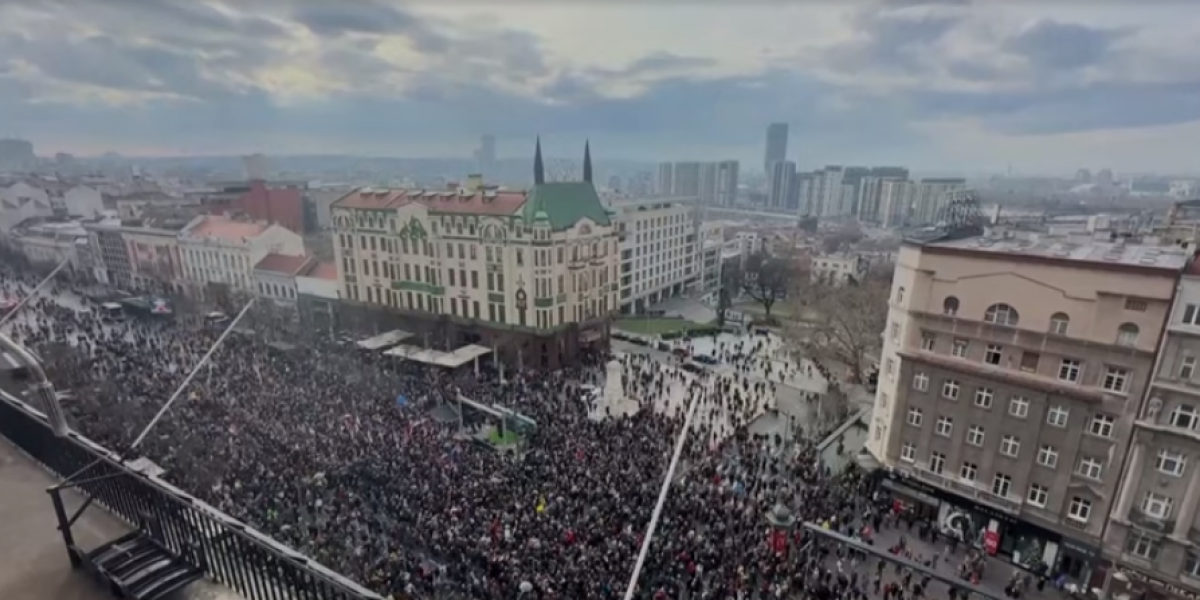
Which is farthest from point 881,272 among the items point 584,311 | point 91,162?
point 91,162

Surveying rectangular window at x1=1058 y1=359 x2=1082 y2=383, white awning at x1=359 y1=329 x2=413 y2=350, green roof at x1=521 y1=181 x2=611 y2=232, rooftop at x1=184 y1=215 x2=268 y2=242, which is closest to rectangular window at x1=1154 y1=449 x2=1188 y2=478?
rectangular window at x1=1058 y1=359 x2=1082 y2=383

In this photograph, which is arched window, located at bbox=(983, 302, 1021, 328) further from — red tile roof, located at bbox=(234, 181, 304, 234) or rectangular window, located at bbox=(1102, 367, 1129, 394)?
red tile roof, located at bbox=(234, 181, 304, 234)

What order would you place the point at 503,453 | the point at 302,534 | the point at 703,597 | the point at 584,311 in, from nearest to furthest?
the point at 703,597 < the point at 302,534 < the point at 503,453 < the point at 584,311

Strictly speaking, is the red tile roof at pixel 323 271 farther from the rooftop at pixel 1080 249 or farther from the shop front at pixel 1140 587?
the shop front at pixel 1140 587

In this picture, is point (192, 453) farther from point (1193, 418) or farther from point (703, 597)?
point (1193, 418)

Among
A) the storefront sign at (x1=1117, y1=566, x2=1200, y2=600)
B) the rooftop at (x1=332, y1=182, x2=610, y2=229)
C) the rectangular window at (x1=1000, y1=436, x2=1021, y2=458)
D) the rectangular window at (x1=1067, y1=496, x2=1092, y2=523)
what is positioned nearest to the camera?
the storefront sign at (x1=1117, y1=566, x2=1200, y2=600)

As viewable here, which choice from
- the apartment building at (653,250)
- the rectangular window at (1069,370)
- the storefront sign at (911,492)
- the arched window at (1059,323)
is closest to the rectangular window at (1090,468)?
the rectangular window at (1069,370)

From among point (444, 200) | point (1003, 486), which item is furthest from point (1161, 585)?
point (444, 200)

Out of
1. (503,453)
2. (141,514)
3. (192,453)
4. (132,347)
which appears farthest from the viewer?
(132,347)
